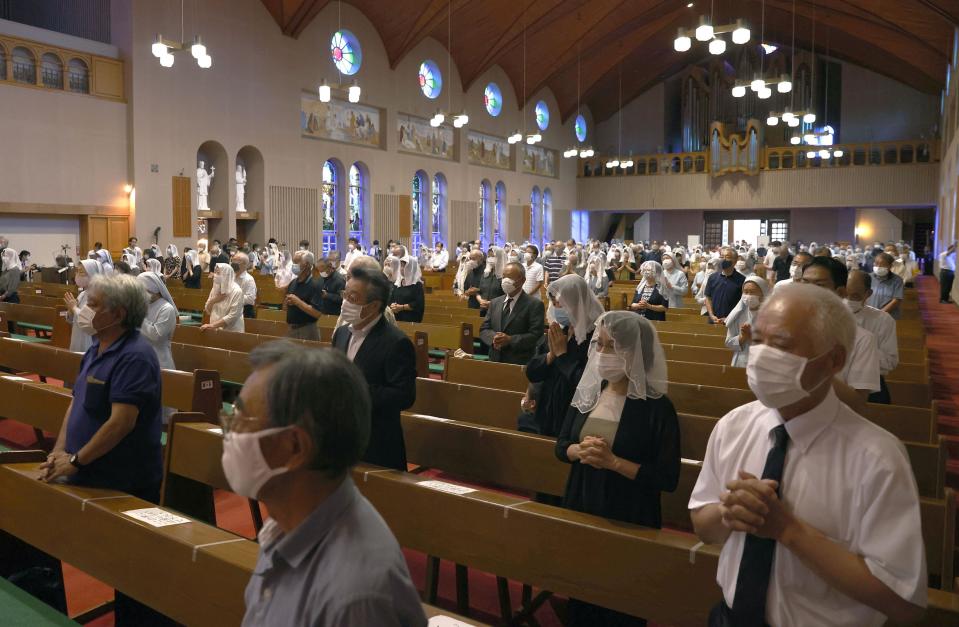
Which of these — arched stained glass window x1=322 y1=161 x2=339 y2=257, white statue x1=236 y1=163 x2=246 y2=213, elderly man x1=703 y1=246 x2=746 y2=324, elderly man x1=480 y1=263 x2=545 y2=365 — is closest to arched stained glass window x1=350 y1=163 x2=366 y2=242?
arched stained glass window x1=322 y1=161 x2=339 y2=257

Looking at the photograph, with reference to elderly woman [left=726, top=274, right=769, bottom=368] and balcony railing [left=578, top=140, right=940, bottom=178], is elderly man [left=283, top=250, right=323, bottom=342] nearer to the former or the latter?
elderly woman [left=726, top=274, right=769, bottom=368]

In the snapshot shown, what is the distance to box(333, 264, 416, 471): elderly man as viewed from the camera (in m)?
3.50

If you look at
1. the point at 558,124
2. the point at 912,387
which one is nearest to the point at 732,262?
the point at 912,387

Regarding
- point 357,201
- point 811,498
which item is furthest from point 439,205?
point 811,498

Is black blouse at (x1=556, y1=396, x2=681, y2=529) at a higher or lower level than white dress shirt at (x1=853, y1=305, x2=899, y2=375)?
lower

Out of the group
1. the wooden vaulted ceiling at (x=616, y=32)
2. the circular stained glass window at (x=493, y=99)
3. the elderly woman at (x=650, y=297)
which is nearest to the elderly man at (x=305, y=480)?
the elderly woman at (x=650, y=297)

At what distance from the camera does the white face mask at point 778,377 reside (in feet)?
5.42

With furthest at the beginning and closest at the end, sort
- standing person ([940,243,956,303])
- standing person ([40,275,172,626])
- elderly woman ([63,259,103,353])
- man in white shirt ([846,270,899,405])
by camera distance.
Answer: standing person ([940,243,956,303]), elderly woman ([63,259,103,353]), man in white shirt ([846,270,899,405]), standing person ([40,275,172,626])

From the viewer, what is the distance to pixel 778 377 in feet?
5.45

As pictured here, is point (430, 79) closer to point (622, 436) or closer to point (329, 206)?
point (329, 206)

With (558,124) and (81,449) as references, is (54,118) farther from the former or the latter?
(558,124)

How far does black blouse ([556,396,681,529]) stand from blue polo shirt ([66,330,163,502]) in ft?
5.44

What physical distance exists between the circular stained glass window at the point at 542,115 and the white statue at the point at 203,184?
53.1 feet

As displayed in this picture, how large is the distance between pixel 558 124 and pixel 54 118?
21800mm
